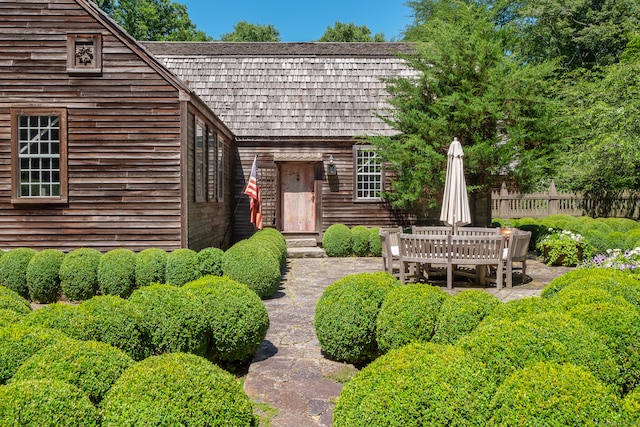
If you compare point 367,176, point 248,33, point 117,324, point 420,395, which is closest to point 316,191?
point 367,176

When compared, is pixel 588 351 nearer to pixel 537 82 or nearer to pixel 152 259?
pixel 152 259

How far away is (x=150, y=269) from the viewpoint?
26.9 ft

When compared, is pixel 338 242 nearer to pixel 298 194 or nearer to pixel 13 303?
pixel 298 194

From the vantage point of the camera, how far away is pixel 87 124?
1020 centimetres

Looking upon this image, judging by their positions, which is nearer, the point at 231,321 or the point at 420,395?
the point at 420,395

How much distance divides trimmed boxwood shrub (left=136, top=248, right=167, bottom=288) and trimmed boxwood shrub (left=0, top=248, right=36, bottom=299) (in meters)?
1.92

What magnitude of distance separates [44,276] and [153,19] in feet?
119

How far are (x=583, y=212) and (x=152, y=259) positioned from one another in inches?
702

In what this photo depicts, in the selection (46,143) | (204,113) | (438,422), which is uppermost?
(204,113)

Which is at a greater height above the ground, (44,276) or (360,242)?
(360,242)

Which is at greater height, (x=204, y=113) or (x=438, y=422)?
(x=204, y=113)

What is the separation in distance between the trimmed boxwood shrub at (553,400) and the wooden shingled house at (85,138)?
830cm

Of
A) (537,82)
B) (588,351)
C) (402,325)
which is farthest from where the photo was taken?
(537,82)

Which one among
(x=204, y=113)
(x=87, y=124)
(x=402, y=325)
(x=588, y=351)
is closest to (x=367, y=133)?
(x=204, y=113)
